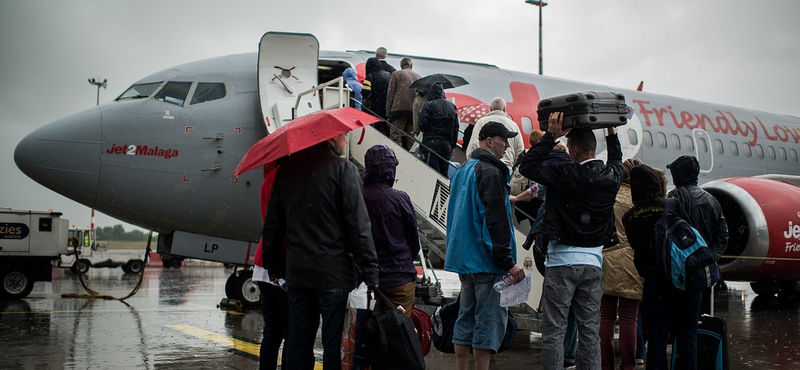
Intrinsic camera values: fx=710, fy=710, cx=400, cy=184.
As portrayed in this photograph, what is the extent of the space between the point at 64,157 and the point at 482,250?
5988mm

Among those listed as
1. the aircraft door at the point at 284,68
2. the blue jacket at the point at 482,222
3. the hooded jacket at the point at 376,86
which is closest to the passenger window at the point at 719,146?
the hooded jacket at the point at 376,86

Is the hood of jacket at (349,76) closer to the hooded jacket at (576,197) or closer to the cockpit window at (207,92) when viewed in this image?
the cockpit window at (207,92)

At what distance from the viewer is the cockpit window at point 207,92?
9156 millimetres

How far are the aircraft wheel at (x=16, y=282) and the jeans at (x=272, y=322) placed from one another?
10.6 metres

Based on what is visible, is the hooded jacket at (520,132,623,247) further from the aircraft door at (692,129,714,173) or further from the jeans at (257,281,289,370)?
the aircraft door at (692,129,714,173)

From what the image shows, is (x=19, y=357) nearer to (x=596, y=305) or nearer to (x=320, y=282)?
(x=320, y=282)

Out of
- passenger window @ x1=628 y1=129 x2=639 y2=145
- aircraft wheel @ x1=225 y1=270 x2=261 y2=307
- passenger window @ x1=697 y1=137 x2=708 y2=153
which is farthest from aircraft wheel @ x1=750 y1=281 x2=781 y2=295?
aircraft wheel @ x1=225 y1=270 x2=261 y2=307

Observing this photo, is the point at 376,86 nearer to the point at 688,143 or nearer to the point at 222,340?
the point at 222,340

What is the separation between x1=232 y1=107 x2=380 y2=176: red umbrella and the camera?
4098 mm

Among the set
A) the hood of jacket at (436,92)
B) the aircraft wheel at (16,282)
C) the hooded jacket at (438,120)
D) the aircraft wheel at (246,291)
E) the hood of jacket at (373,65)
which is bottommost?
the aircraft wheel at (16,282)

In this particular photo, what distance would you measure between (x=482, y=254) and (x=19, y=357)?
4362 mm

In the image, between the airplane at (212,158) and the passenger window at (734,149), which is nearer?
the airplane at (212,158)

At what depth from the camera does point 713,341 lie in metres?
5.07

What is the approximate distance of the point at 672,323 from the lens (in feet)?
16.1
